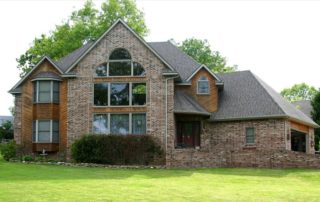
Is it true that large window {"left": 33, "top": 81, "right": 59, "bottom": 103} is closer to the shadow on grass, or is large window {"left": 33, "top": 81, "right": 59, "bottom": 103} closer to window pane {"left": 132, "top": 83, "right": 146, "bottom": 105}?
window pane {"left": 132, "top": 83, "right": 146, "bottom": 105}

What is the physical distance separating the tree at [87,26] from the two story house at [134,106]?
1657 cm

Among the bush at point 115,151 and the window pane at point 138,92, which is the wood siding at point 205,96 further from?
the bush at point 115,151

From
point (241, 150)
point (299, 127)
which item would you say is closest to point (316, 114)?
point (299, 127)

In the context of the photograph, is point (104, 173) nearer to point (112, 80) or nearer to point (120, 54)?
point (112, 80)

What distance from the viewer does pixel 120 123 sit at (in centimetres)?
3453

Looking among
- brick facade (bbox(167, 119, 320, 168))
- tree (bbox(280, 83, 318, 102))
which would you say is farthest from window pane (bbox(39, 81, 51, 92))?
tree (bbox(280, 83, 318, 102))

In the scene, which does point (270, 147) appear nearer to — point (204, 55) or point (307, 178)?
point (307, 178)

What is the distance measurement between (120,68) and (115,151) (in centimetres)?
567

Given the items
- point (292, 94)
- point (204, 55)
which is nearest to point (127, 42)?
point (204, 55)

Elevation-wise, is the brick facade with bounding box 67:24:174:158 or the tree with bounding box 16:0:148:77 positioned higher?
the tree with bounding box 16:0:148:77

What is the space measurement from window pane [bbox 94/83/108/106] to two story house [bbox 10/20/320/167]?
0.21 feet

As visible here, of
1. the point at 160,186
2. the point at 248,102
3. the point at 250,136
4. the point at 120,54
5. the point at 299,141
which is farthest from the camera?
the point at 299,141

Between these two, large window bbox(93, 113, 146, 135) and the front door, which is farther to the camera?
the front door

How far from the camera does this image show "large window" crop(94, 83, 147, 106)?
113 ft
